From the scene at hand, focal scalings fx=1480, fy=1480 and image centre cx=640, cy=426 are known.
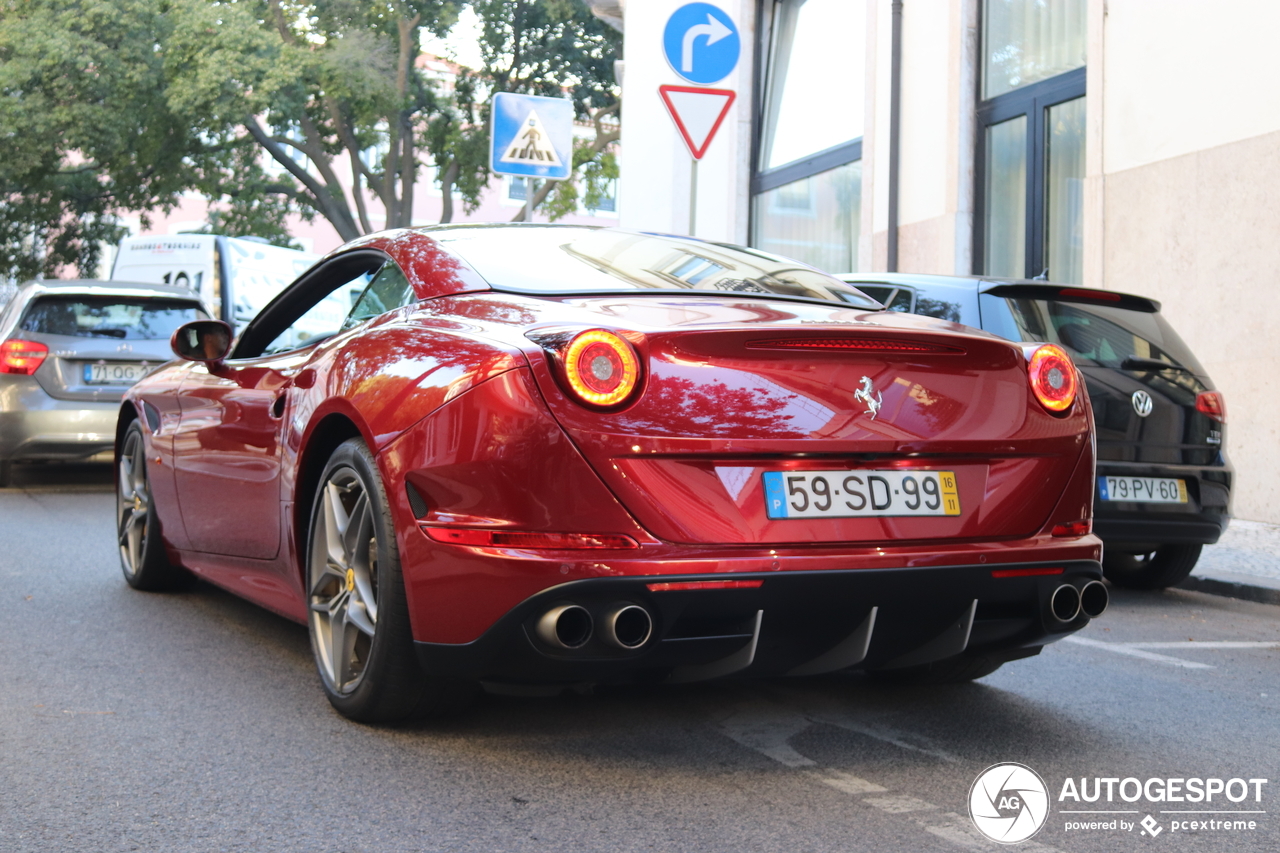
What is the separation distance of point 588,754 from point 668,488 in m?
0.77

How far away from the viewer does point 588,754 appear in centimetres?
355

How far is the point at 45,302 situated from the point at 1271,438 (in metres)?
8.75

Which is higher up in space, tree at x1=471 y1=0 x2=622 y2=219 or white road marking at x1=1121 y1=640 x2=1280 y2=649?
tree at x1=471 y1=0 x2=622 y2=219

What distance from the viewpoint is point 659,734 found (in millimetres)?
3748

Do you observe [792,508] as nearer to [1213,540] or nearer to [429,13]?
[1213,540]

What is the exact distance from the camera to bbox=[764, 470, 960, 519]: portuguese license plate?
326 cm

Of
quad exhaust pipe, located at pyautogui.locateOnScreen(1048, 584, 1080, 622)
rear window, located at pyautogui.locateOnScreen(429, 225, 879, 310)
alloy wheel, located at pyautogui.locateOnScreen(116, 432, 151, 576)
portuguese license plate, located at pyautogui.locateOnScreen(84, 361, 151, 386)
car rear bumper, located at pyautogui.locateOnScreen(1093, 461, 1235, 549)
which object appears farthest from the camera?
portuguese license plate, located at pyautogui.locateOnScreen(84, 361, 151, 386)

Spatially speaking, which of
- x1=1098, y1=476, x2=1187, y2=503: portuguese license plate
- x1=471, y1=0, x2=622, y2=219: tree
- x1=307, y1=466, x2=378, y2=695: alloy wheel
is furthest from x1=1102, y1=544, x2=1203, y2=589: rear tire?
x1=471, y1=0, x2=622, y2=219: tree

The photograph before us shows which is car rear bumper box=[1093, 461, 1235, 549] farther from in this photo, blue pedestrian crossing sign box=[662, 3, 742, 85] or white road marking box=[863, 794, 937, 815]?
blue pedestrian crossing sign box=[662, 3, 742, 85]

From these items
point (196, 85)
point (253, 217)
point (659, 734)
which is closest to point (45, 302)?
point (659, 734)

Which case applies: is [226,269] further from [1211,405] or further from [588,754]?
[588,754]

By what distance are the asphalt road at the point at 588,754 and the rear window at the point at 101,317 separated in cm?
603

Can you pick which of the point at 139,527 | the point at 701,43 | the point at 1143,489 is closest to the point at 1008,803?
the point at 1143,489

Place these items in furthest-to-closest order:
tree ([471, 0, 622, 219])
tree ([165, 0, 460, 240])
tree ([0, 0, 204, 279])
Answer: tree ([471, 0, 622, 219]), tree ([165, 0, 460, 240]), tree ([0, 0, 204, 279])
